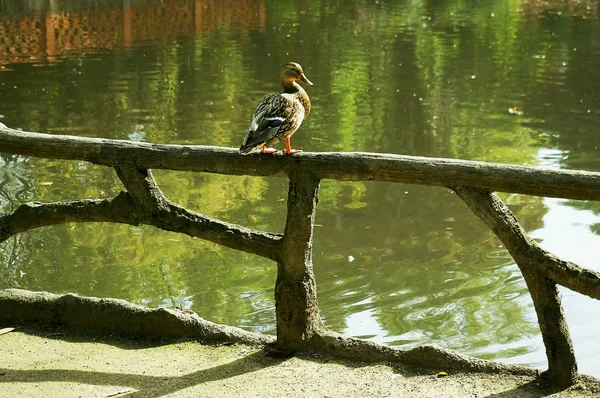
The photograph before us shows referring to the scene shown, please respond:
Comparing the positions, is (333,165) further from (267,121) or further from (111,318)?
(111,318)

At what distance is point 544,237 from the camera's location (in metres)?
8.74

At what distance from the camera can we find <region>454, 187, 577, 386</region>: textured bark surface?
405 cm

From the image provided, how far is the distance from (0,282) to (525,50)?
1465 centimetres

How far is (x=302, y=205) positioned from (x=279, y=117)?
0.48 metres

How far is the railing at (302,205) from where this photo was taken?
158 inches

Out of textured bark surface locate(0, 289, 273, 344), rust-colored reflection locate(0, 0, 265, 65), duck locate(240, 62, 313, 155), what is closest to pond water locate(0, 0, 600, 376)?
→ rust-colored reflection locate(0, 0, 265, 65)

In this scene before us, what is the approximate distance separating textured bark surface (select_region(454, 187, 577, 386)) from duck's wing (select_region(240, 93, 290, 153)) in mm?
1027

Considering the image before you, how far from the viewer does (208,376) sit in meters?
4.41

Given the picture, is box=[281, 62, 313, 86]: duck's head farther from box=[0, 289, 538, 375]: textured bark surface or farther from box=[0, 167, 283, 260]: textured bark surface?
box=[0, 289, 538, 375]: textured bark surface

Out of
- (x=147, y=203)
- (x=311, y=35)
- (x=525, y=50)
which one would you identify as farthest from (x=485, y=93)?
(x=147, y=203)

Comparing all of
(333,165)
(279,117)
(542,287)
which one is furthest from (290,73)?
(542,287)

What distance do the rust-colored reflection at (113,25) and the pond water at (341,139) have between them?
A: 109 mm

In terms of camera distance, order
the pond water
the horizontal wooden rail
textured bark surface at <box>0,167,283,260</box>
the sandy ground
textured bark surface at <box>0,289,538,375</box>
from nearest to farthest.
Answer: the horizontal wooden rail < the sandy ground < textured bark surface at <box>0,289,538,375</box> < textured bark surface at <box>0,167,283,260</box> < the pond water

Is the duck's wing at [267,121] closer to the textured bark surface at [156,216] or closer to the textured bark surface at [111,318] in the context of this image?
the textured bark surface at [156,216]
